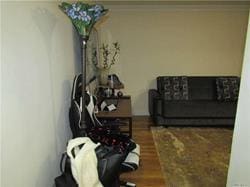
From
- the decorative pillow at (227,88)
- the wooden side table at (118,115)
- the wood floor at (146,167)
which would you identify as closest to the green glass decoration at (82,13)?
the wooden side table at (118,115)

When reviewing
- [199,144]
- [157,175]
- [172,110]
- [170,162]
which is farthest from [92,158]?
A: [172,110]

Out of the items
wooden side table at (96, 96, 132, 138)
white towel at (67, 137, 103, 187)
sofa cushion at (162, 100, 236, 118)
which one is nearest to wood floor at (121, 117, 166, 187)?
wooden side table at (96, 96, 132, 138)

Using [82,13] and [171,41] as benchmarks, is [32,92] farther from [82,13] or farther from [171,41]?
[171,41]

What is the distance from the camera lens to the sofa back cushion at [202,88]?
15.3 feet

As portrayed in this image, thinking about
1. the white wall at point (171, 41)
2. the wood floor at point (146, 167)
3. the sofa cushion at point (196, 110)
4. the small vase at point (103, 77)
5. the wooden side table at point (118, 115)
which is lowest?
the wood floor at point (146, 167)

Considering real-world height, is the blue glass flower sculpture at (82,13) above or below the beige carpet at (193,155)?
above

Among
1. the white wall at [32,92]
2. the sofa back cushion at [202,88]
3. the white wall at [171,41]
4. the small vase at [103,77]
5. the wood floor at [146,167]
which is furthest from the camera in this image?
the white wall at [171,41]

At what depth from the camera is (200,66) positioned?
5086 millimetres

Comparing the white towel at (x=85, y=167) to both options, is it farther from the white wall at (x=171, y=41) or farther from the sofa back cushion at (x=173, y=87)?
the white wall at (x=171, y=41)

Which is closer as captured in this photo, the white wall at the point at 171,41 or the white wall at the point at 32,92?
the white wall at the point at 32,92

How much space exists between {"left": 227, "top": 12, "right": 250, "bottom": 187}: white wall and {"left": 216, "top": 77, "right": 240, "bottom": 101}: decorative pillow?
2.70 metres

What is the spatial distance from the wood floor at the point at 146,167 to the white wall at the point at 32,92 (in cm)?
88

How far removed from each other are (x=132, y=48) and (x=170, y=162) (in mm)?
2552

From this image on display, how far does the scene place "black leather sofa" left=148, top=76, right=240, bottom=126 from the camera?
430cm
